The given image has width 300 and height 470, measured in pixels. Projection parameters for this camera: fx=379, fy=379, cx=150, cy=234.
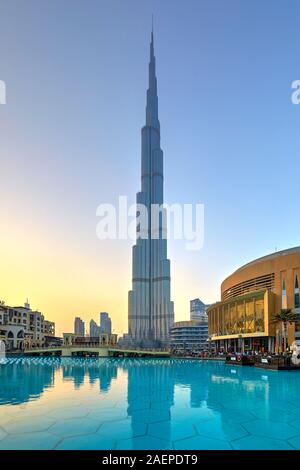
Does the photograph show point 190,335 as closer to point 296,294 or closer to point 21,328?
point 21,328

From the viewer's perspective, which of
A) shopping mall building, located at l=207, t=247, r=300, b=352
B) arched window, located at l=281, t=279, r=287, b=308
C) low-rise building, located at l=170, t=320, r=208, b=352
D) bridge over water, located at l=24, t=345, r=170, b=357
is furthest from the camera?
A: low-rise building, located at l=170, t=320, r=208, b=352

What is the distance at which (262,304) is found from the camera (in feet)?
224

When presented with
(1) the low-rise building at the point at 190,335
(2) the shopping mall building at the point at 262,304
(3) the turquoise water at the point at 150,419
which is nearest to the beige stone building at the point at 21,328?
(1) the low-rise building at the point at 190,335

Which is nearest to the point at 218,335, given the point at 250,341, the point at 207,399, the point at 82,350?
the point at 250,341

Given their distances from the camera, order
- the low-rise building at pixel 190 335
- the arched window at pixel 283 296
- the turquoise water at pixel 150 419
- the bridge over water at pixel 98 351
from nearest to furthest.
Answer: the turquoise water at pixel 150 419, the arched window at pixel 283 296, the bridge over water at pixel 98 351, the low-rise building at pixel 190 335

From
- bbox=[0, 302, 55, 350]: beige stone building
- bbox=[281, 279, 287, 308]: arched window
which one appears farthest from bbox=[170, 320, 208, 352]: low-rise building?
bbox=[281, 279, 287, 308]: arched window

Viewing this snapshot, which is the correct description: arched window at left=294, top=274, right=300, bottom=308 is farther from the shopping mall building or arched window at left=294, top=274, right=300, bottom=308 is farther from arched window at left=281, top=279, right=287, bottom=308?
arched window at left=281, top=279, right=287, bottom=308

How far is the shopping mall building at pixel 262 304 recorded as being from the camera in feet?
215

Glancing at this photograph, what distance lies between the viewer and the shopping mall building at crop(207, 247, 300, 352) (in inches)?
2579

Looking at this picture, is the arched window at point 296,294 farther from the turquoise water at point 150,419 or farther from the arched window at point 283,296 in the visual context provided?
the turquoise water at point 150,419

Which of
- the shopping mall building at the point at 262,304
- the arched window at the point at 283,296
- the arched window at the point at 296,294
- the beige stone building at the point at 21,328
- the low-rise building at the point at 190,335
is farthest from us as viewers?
the low-rise building at the point at 190,335

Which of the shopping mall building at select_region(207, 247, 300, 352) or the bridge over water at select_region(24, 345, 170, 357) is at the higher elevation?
the shopping mall building at select_region(207, 247, 300, 352)

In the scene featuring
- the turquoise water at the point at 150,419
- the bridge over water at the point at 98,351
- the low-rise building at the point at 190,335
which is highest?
the turquoise water at the point at 150,419

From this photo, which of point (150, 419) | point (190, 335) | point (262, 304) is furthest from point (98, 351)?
point (190, 335)
